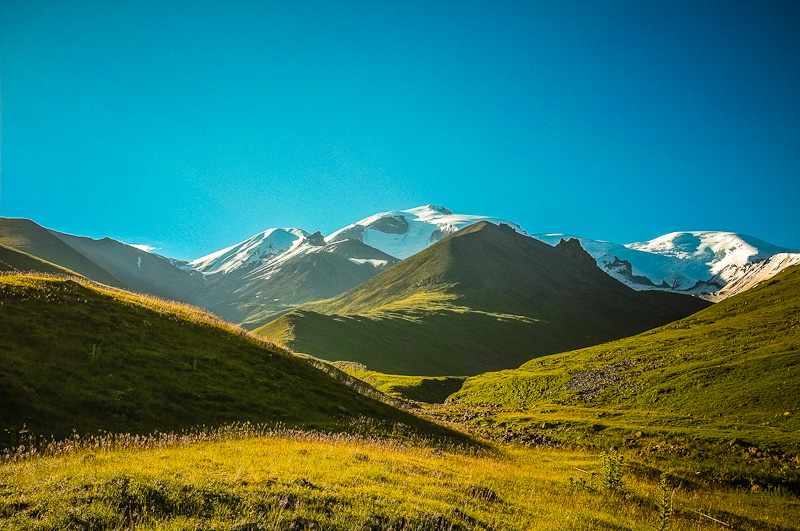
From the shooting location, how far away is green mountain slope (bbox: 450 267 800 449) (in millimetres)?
33406

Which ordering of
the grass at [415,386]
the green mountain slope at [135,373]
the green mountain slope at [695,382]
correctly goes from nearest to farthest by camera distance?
the green mountain slope at [135,373] < the green mountain slope at [695,382] < the grass at [415,386]

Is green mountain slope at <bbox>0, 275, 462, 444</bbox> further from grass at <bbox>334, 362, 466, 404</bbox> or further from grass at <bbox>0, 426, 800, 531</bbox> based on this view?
grass at <bbox>334, 362, 466, 404</bbox>

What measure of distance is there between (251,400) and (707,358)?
5499cm

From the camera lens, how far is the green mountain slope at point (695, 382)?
3341 centimetres

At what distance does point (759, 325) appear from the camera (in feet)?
195

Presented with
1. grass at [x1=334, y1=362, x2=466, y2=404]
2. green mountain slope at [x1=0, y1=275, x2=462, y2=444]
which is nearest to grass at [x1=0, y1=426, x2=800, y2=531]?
green mountain slope at [x1=0, y1=275, x2=462, y2=444]

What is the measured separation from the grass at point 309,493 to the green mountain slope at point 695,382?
574 inches

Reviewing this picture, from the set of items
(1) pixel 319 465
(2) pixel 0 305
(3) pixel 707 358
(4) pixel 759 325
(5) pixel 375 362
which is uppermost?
(4) pixel 759 325

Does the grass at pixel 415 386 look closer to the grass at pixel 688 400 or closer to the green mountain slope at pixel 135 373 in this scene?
the grass at pixel 688 400

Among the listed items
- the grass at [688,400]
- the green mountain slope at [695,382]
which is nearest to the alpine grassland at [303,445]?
the grass at [688,400]

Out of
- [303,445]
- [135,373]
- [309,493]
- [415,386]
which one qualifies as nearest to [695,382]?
[303,445]

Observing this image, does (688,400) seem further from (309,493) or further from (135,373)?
(135,373)

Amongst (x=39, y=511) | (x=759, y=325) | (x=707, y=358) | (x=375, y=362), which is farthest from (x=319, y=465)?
(x=375, y=362)

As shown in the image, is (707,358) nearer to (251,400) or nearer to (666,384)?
(666,384)
